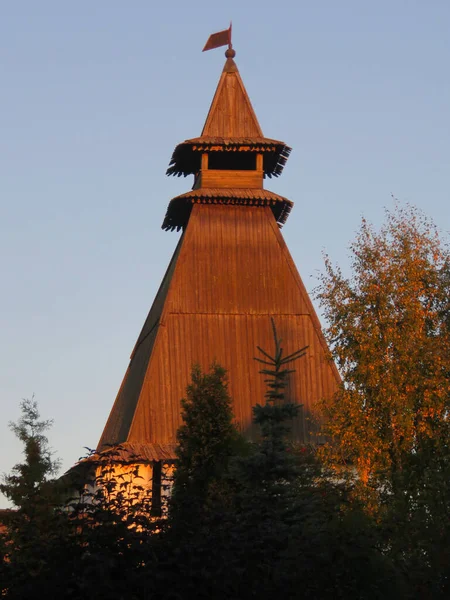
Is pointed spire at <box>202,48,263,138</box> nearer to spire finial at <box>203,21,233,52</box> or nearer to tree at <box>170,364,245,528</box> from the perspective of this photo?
spire finial at <box>203,21,233,52</box>

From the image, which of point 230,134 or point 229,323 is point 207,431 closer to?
point 229,323

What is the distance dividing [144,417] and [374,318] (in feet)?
32.0

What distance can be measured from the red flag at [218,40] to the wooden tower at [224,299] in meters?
2.04

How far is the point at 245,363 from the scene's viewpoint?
4228cm

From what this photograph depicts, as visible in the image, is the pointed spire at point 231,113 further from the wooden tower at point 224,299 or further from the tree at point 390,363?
the tree at point 390,363

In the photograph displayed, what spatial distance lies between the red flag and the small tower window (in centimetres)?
559

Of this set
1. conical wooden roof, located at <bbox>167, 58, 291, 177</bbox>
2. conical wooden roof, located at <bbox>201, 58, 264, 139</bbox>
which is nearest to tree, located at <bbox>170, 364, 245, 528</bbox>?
conical wooden roof, located at <bbox>167, 58, 291, 177</bbox>

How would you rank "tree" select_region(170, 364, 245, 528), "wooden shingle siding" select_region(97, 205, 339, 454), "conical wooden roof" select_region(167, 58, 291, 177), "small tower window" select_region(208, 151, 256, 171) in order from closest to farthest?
1. "tree" select_region(170, 364, 245, 528)
2. "wooden shingle siding" select_region(97, 205, 339, 454)
3. "conical wooden roof" select_region(167, 58, 291, 177)
4. "small tower window" select_region(208, 151, 256, 171)

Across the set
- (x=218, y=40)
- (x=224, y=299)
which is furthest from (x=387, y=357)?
(x=218, y=40)

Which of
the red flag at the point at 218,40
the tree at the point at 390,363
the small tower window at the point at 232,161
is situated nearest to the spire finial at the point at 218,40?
the red flag at the point at 218,40

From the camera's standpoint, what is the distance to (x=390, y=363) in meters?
35.1

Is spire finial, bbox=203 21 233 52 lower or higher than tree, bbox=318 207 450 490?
higher

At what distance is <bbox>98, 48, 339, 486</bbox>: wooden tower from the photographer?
41281 mm

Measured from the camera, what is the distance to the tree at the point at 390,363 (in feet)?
112
